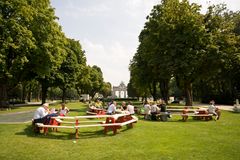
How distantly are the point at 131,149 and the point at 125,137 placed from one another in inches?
116

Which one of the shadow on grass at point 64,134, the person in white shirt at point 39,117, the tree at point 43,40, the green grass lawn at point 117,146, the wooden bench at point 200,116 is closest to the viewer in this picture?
the green grass lawn at point 117,146

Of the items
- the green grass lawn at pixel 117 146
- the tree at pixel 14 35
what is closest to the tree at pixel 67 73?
the tree at pixel 14 35

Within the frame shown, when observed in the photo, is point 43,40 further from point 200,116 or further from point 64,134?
point 64,134

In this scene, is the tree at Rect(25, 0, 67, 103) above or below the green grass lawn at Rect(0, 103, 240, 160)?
above

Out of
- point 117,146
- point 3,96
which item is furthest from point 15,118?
point 3,96

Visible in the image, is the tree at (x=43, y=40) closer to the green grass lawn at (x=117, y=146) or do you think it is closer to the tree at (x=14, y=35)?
the tree at (x=14, y=35)

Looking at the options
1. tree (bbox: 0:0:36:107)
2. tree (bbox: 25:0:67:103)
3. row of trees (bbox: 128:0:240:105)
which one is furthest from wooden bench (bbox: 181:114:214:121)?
tree (bbox: 25:0:67:103)

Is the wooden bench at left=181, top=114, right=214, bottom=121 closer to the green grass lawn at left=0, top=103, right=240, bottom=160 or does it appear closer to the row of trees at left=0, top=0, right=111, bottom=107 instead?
the green grass lawn at left=0, top=103, right=240, bottom=160

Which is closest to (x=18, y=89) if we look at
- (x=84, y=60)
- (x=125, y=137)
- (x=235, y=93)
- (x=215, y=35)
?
(x=84, y=60)

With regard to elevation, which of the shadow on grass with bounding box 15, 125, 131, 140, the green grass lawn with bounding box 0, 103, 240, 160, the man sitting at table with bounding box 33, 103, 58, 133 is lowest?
the green grass lawn with bounding box 0, 103, 240, 160

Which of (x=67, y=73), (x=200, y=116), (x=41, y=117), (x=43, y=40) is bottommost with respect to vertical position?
(x=200, y=116)

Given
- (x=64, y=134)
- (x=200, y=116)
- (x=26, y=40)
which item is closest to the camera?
(x=64, y=134)

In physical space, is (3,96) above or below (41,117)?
above

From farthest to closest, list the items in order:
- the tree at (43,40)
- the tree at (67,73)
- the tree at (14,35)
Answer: the tree at (67,73) < the tree at (43,40) < the tree at (14,35)
